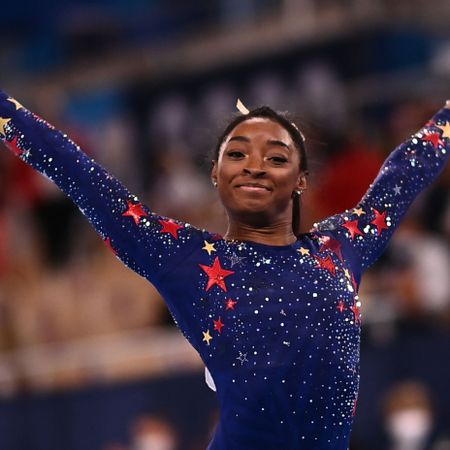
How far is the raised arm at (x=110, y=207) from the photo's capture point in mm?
2510

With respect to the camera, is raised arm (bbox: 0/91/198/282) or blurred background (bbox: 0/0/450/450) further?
blurred background (bbox: 0/0/450/450)

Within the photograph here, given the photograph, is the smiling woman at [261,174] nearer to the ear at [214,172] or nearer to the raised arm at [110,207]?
the ear at [214,172]

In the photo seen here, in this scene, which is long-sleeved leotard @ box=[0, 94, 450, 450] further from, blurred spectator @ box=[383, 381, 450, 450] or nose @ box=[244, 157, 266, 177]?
blurred spectator @ box=[383, 381, 450, 450]

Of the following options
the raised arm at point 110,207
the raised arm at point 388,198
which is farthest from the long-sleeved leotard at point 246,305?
the raised arm at point 388,198

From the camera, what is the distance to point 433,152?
2963 millimetres

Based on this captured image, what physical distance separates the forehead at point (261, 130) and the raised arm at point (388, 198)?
1.03ft

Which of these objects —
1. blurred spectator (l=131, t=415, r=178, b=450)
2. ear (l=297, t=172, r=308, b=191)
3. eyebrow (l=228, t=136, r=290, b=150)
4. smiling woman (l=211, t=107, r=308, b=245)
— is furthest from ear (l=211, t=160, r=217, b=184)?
blurred spectator (l=131, t=415, r=178, b=450)

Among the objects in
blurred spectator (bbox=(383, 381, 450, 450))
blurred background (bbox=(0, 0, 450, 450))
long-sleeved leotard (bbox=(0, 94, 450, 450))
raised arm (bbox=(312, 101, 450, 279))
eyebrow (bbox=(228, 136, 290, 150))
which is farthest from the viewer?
blurred background (bbox=(0, 0, 450, 450))

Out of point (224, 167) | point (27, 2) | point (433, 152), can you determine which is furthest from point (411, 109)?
point (27, 2)

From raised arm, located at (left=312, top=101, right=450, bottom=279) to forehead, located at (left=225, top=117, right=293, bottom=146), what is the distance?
31cm

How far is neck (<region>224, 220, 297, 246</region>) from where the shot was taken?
2592mm

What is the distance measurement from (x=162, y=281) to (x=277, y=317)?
31cm

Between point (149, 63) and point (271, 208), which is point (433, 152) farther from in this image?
point (149, 63)

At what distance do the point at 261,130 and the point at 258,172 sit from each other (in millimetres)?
140
